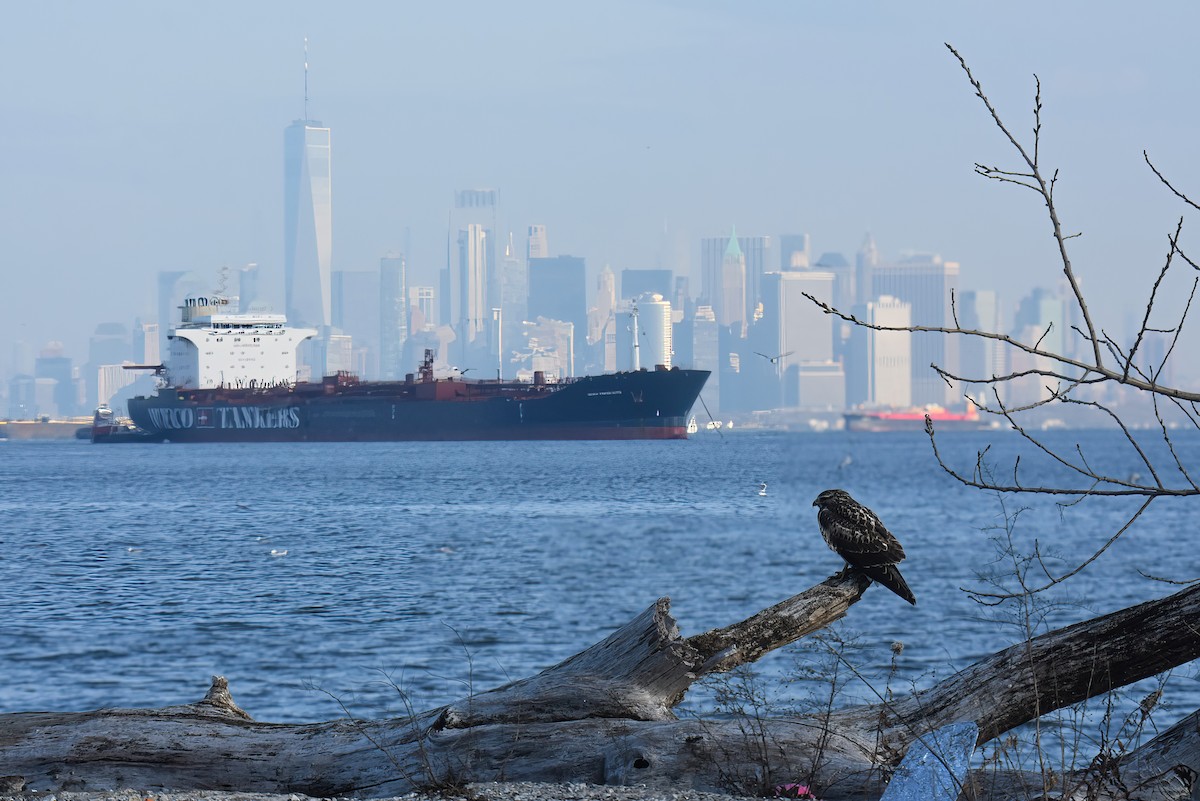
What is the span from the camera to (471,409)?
303ft

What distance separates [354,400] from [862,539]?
9146 centimetres

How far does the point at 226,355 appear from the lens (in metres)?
103

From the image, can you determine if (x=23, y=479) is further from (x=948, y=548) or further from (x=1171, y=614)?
(x=1171, y=614)

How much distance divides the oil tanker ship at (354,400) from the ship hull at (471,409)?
2.9 inches

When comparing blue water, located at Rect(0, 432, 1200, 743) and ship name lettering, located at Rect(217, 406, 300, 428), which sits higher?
ship name lettering, located at Rect(217, 406, 300, 428)

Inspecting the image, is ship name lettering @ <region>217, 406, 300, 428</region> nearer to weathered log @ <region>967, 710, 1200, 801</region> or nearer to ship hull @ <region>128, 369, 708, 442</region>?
ship hull @ <region>128, 369, 708, 442</region>

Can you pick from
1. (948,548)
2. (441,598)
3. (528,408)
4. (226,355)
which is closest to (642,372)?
(528,408)

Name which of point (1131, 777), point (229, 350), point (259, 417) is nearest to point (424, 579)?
point (1131, 777)

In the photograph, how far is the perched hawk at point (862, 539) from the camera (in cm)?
482

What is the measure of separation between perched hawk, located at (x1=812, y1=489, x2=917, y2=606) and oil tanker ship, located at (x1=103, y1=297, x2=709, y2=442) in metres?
83.7

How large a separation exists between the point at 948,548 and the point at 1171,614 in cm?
3024

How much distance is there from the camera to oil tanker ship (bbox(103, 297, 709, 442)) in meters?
91.1

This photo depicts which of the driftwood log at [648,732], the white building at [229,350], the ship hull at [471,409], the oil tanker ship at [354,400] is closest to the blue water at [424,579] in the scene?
the driftwood log at [648,732]

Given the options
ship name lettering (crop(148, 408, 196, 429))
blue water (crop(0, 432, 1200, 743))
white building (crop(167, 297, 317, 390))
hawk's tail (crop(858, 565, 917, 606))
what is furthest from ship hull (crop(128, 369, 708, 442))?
hawk's tail (crop(858, 565, 917, 606))
